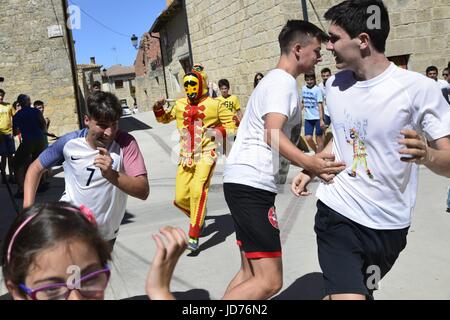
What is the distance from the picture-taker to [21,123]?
782 centimetres

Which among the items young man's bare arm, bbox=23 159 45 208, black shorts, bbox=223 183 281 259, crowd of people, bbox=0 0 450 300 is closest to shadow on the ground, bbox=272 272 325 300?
crowd of people, bbox=0 0 450 300

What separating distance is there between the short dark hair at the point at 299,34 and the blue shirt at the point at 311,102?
619 cm

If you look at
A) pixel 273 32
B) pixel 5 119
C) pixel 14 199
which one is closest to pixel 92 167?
pixel 14 199

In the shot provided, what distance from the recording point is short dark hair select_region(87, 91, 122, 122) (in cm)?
276

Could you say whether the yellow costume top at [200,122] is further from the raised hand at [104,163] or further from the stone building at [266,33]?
the stone building at [266,33]

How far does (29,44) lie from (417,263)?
11.8 metres

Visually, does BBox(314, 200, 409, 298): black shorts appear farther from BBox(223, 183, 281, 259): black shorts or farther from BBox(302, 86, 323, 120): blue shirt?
BBox(302, 86, 323, 120): blue shirt

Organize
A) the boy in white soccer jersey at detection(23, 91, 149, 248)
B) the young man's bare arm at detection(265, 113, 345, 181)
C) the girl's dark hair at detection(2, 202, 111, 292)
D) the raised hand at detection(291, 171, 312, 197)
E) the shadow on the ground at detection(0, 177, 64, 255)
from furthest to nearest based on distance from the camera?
the shadow on the ground at detection(0, 177, 64, 255) → the boy in white soccer jersey at detection(23, 91, 149, 248) → the raised hand at detection(291, 171, 312, 197) → the young man's bare arm at detection(265, 113, 345, 181) → the girl's dark hair at detection(2, 202, 111, 292)

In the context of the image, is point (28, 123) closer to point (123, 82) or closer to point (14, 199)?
point (14, 199)

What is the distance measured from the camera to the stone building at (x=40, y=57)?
12750 mm

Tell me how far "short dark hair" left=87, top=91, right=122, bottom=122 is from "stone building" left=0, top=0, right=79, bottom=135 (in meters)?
10.8
